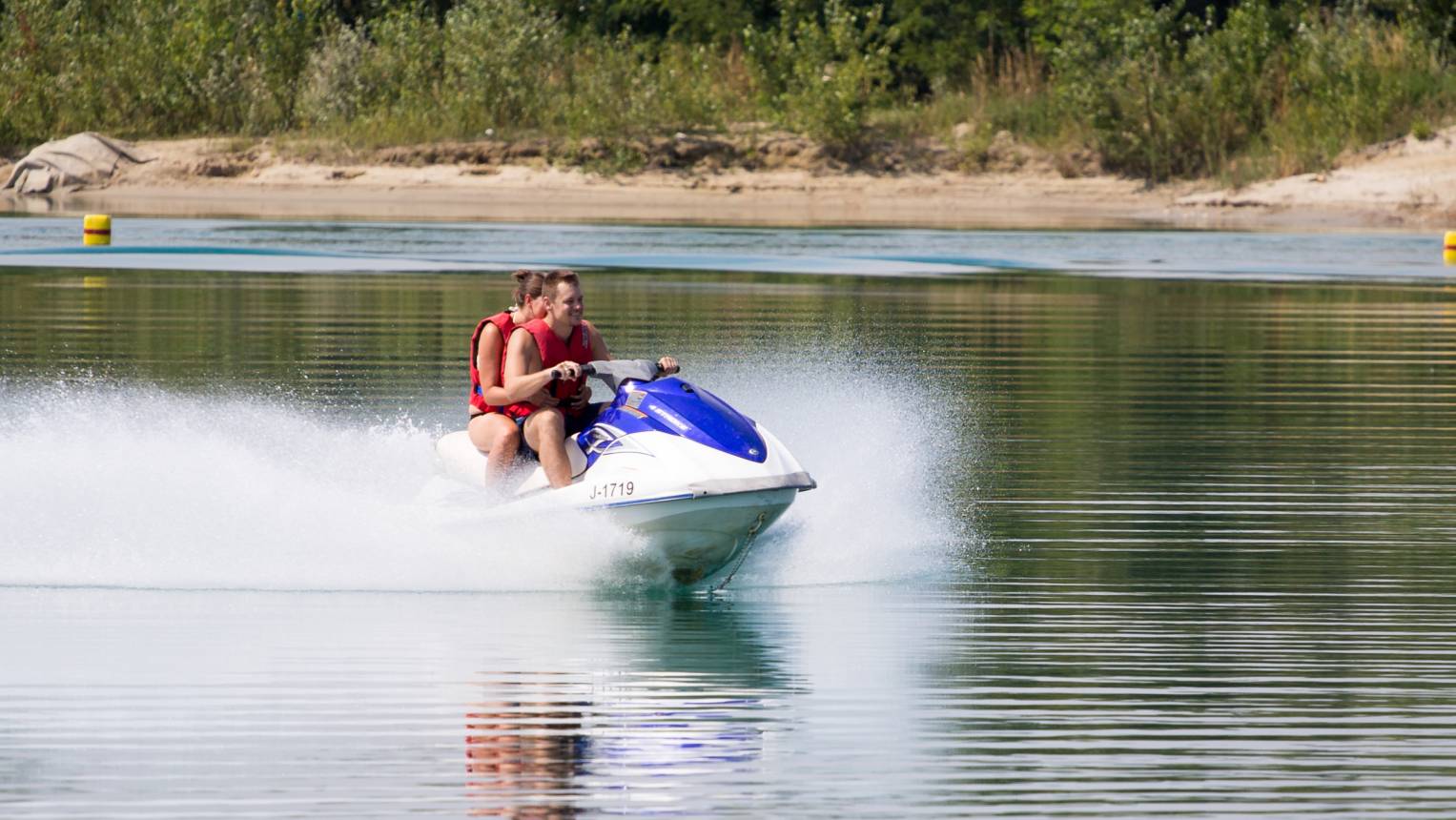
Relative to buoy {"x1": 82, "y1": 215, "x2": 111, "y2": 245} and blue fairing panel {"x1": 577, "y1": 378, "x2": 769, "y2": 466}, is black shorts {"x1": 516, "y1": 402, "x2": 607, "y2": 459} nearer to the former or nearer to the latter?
blue fairing panel {"x1": 577, "y1": 378, "x2": 769, "y2": 466}

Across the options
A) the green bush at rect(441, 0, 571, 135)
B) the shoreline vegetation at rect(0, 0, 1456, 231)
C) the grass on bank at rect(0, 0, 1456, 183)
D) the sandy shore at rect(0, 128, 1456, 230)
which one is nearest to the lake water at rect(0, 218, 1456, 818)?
the sandy shore at rect(0, 128, 1456, 230)

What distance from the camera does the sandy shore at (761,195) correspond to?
33188 mm

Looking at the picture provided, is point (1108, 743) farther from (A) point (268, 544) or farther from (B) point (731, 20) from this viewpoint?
(B) point (731, 20)

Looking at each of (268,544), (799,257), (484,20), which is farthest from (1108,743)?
(484,20)

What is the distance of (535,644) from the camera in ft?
27.2

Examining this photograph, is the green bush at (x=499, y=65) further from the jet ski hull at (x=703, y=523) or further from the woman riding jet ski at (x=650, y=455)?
the jet ski hull at (x=703, y=523)

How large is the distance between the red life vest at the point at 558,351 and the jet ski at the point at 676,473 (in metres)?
0.17

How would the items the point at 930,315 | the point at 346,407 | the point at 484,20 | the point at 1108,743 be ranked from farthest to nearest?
1. the point at 484,20
2. the point at 930,315
3. the point at 346,407
4. the point at 1108,743

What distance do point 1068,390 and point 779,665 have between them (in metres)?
8.25

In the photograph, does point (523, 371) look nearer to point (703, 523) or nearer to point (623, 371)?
point (623, 371)

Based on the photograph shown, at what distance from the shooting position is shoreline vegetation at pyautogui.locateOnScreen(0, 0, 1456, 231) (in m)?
36.9

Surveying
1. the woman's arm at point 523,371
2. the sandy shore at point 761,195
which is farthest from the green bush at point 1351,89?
the woman's arm at point 523,371

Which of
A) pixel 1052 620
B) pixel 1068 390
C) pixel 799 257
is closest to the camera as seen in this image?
pixel 1052 620

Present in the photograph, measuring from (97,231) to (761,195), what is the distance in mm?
11945
